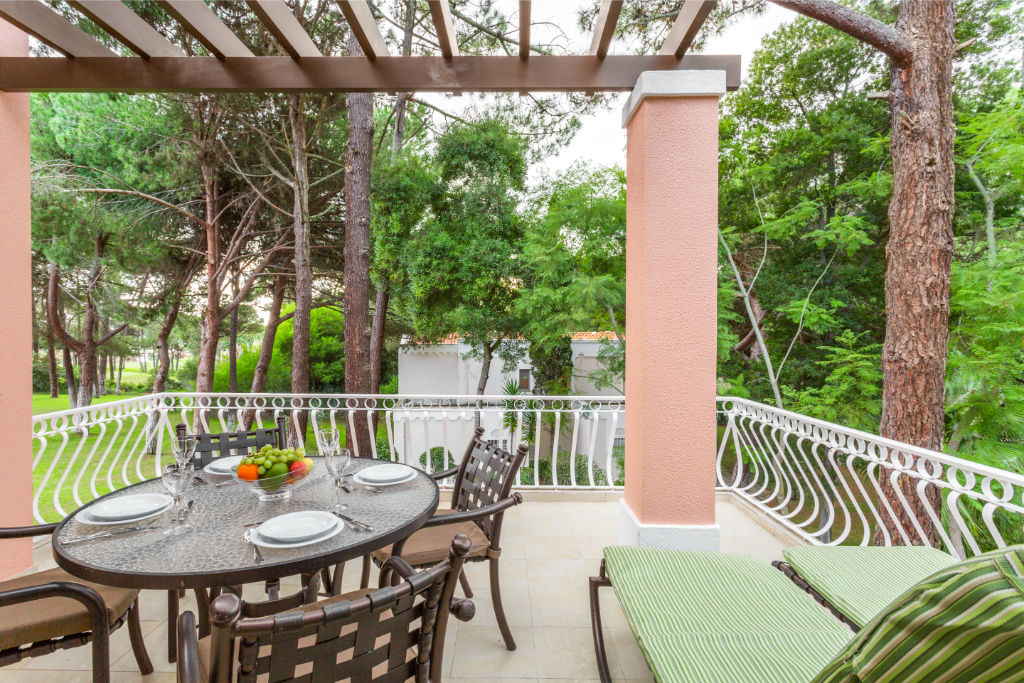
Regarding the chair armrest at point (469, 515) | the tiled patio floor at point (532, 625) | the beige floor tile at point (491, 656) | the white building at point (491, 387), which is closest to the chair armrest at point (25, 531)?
the tiled patio floor at point (532, 625)

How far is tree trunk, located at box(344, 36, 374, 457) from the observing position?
20.4ft

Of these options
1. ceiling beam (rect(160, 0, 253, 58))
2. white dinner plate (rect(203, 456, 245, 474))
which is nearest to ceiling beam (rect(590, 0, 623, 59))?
ceiling beam (rect(160, 0, 253, 58))

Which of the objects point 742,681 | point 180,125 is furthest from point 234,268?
point 742,681

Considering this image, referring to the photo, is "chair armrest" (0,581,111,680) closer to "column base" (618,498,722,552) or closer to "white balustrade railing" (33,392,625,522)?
"white balustrade railing" (33,392,625,522)

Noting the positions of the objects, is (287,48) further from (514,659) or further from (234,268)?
(234,268)

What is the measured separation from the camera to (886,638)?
2.44 ft

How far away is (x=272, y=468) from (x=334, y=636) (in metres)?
0.97

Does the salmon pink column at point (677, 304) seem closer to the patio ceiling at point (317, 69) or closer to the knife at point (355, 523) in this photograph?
the patio ceiling at point (317, 69)

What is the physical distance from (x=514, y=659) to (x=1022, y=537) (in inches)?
284

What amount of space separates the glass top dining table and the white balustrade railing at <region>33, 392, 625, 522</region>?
0.58 metres

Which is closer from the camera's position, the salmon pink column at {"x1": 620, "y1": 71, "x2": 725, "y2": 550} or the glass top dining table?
the glass top dining table

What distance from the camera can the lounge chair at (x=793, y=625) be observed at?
647 millimetres

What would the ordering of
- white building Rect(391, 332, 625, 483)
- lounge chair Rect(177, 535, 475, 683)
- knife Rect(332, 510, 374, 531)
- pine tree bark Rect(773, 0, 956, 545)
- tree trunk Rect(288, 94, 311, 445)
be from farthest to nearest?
white building Rect(391, 332, 625, 483)
tree trunk Rect(288, 94, 311, 445)
pine tree bark Rect(773, 0, 956, 545)
knife Rect(332, 510, 374, 531)
lounge chair Rect(177, 535, 475, 683)

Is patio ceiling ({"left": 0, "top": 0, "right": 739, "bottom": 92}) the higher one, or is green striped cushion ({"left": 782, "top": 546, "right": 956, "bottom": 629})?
patio ceiling ({"left": 0, "top": 0, "right": 739, "bottom": 92})
